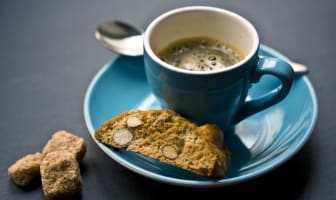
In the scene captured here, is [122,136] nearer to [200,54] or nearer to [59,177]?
[59,177]

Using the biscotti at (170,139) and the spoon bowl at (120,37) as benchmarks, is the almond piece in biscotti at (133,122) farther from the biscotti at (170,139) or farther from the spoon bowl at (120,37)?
the spoon bowl at (120,37)

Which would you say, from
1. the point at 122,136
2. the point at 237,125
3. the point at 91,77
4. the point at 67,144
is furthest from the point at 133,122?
the point at 91,77

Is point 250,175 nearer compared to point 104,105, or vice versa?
point 250,175

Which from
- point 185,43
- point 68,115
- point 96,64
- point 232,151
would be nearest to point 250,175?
point 232,151

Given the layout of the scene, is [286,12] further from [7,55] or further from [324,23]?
[7,55]

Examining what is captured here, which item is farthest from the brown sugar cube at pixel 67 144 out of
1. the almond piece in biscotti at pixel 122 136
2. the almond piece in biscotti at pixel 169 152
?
the almond piece in biscotti at pixel 169 152

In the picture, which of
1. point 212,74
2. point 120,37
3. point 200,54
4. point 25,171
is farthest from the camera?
point 120,37
